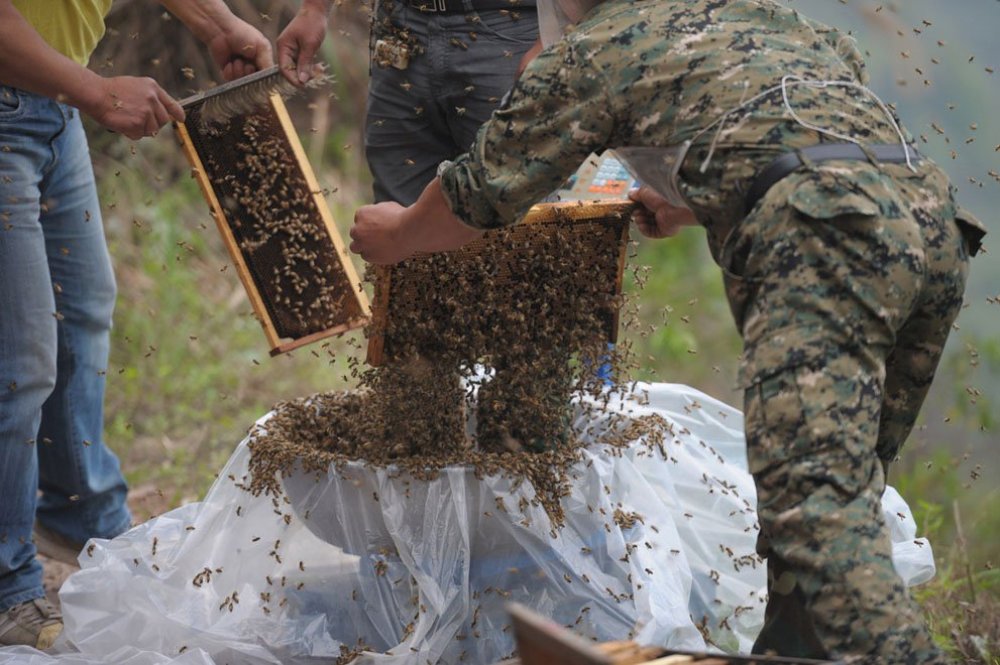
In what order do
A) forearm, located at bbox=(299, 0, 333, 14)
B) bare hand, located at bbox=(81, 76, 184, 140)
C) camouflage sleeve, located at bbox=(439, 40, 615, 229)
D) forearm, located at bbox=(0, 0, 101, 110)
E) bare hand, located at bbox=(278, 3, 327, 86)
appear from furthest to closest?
forearm, located at bbox=(299, 0, 333, 14), bare hand, located at bbox=(278, 3, 327, 86), bare hand, located at bbox=(81, 76, 184, 140), forearm, located at bbox=(0, 0, 101, 110), camouflage sleeve, located at bbox=(439, 40, 615, 229)

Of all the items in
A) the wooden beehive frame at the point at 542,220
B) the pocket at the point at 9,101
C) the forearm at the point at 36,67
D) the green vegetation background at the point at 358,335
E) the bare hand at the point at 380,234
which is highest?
the forearm at the point at 36,67

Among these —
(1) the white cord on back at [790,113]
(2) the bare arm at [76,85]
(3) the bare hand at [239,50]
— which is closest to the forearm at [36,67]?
(2) the bare arm at [76,85]

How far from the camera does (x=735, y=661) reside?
6.06ft

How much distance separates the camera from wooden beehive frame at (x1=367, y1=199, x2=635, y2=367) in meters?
2.91

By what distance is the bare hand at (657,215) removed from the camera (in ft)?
9.46

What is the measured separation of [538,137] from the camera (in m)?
2.27

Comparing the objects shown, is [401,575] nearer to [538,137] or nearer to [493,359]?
[493,359]

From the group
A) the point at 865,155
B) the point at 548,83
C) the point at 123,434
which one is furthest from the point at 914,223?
the point at 123,434

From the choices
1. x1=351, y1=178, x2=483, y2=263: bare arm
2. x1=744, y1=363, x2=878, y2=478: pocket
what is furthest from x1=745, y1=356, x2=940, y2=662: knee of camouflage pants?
x1=351, y1=178, x2=483, y2=263: bare arm

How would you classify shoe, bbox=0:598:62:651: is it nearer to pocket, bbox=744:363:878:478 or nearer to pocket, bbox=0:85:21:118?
pocket, bbox=0:85:21:118

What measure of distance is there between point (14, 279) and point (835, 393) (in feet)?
7.24

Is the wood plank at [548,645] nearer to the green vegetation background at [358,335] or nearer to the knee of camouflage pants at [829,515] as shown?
the knee of camouflage pants at [829,515]

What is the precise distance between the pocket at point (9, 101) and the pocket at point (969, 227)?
2357mm

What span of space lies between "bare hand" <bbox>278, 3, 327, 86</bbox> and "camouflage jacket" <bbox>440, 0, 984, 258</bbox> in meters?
1.03
